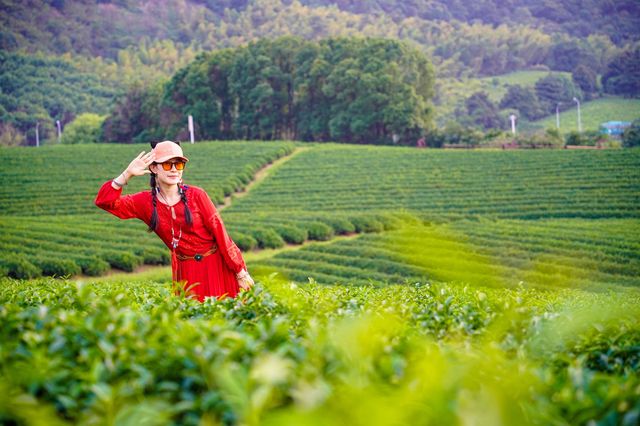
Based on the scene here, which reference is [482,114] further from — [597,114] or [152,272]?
[152,272]

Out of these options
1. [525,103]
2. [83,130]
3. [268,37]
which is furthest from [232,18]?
[83,130]

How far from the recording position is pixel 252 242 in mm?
24391

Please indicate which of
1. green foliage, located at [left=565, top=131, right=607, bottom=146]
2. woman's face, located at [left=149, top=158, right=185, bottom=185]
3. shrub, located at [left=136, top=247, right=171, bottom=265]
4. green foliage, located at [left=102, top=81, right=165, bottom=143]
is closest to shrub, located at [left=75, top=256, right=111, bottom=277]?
shrub, located at [left=136, top=247, right=171, bottom=265]

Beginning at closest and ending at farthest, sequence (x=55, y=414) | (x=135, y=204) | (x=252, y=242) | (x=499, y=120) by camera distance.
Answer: (x=55, y=414) < (x=135, y=204) < (x=252, y=242) < (x=499, y=120)

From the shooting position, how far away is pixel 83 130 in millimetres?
88438

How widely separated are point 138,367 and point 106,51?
546 feet

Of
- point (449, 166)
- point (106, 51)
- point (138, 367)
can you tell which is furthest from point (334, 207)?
point (106, 51)

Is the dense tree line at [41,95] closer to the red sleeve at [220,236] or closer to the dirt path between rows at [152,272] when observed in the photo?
the dirt path between rows at [152,272]

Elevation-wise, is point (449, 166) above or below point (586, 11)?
below

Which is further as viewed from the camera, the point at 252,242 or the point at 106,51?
the point at 106,51

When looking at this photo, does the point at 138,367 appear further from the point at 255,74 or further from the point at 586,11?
the point at 586,11

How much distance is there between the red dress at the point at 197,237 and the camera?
6.13 metres

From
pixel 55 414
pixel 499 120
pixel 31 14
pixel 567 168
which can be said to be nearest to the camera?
pixel 55 414

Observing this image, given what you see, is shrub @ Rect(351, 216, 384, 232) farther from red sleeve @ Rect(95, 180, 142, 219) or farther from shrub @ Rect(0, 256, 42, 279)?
red sleeve @ Rect(95, 180, 142, 219)
